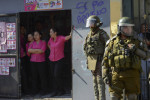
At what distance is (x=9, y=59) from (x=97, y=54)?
8.91 ft

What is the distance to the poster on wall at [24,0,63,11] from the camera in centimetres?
745

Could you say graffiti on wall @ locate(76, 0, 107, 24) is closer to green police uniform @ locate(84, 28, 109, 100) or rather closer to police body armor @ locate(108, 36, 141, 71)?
green police uniform @ locate(84, 28, 109, 100)

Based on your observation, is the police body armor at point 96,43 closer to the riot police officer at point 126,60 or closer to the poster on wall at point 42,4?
the riot police officer at point 126,60

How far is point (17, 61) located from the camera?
7801mm

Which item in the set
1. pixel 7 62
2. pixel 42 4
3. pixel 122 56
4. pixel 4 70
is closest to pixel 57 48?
pixel 42 4

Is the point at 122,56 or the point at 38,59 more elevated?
the point at 122,56

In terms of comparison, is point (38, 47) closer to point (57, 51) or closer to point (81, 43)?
point (57, 51)

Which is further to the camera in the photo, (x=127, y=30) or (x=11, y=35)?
(x=11, y=35)

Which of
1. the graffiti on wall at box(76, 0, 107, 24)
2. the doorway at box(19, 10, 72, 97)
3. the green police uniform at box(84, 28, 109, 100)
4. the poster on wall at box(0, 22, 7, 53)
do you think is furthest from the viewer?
the doorway at box(19, 10, 72, 97)

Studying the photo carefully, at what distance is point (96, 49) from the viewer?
6336 millimetres

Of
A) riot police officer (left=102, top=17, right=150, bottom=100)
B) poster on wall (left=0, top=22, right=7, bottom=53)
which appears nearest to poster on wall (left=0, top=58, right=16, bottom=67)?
poster on wall (left=0, top=22, right=7, bottom=53)

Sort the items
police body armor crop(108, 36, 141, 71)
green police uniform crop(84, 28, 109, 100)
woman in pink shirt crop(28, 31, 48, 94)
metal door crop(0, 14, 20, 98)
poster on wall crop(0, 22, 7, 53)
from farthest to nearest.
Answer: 1. woman in pink shirt crop(28, 31, 48, 94)
2. poster on wall crop(0, 22, 7, 53)
3. metal door crop(0, 14, 20, 98)
4. green police uniform crop(84, 28, 109, 100)
5. police body armor crop(108, 36, 141, 71)

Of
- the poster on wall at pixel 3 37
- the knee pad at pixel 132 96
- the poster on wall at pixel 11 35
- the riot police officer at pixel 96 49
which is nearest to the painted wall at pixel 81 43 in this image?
the riot police officer at pixel 96 49

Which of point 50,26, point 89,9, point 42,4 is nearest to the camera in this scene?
point 89,9
